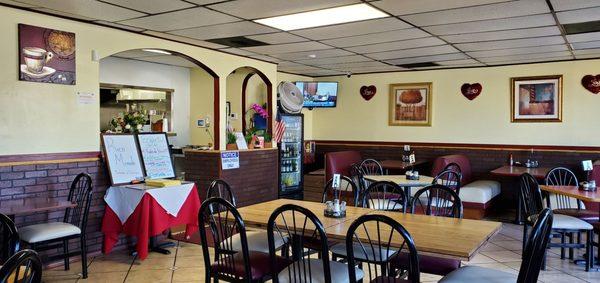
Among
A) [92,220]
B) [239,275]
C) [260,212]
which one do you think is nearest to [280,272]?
[239,275]

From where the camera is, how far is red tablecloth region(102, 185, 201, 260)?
4.84 metres

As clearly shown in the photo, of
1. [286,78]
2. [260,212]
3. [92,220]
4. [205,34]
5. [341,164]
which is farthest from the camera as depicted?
[286,78]

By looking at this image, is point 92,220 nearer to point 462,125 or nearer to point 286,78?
point 286,78

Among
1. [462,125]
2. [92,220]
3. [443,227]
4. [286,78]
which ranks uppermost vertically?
[286,78]

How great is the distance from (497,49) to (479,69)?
6.09 ft

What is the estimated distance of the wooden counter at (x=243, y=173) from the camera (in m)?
6.93

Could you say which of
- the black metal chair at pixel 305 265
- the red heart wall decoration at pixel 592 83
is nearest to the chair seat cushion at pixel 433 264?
the black metal chair at pixel 305 265

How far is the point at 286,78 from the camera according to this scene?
9695 mm

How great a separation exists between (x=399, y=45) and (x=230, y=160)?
9.74ft

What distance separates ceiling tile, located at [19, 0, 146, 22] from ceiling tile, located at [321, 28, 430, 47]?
2.59 m

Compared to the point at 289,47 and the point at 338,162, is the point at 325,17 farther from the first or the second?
the point at 338,162

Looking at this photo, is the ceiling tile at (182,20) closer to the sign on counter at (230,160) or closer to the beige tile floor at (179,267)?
the sign on counter at (230,160)

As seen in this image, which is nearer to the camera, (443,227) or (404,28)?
(443,227)

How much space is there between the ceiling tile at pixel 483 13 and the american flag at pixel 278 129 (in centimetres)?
385
